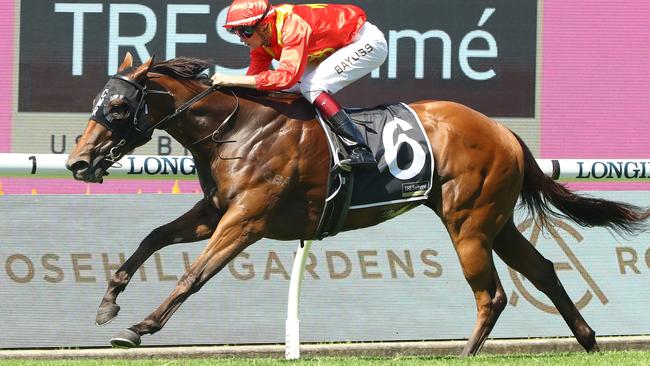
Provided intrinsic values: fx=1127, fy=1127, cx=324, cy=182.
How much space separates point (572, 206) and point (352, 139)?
4.71ft

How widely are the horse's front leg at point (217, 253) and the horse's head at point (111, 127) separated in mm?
533

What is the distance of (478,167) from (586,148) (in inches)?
202

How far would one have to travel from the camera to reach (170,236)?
4.91 metres

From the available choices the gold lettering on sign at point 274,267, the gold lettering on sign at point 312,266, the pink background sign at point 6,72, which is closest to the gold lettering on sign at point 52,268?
the gold lettering on sign at point 274,267

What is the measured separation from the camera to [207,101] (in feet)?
16.2

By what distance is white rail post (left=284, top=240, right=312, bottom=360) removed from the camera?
18.0 ft

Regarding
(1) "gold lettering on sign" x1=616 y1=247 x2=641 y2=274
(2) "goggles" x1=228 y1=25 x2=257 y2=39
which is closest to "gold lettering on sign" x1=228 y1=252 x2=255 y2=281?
(2) "goggles" x1=228 y1=25 x2=257 y2=39

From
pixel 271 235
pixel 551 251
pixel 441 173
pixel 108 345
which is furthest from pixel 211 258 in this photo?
pixel 551 251

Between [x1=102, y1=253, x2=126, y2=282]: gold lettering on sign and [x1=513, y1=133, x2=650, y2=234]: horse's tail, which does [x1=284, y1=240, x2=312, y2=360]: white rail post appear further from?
[x1=513, y1=133, x2=650, y2=234]: horse's tail

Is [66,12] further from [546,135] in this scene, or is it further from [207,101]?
[207,101]

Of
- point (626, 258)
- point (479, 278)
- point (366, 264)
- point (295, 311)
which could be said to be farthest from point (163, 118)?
point (626, 258)

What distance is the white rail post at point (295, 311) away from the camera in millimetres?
5473

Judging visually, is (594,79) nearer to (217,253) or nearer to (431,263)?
(431,263)

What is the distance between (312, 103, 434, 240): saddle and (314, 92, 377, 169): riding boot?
35 mm
